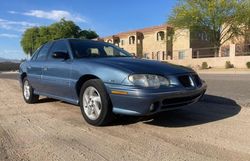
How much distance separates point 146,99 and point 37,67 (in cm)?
357

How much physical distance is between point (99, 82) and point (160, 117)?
1338 millimetres

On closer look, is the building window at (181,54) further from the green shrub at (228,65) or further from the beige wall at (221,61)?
the green shrub at (228,65)

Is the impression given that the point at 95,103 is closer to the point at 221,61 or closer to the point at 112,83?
the point at 112,83

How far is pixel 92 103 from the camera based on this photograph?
5367 millimetres

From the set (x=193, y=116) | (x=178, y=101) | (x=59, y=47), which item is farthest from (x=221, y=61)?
(x=178, y=101)

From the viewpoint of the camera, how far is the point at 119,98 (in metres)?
4.85

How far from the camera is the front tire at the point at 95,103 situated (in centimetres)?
505

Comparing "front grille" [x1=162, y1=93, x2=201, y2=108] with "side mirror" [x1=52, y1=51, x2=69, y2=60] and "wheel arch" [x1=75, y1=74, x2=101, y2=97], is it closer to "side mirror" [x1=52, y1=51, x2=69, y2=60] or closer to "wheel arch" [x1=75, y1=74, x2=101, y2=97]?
"wheel arch" [x1=75, y1=74, x2=101, y2=97]

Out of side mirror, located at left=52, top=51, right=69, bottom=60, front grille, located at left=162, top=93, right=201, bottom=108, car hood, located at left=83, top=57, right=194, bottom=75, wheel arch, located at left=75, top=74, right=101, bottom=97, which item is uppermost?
side mirror, located at left=52, top=51, right=69, bottom=60

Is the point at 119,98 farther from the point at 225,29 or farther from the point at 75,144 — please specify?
the point at 225,29

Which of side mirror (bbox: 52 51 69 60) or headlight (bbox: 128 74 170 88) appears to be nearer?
headlight (bbox: 128 74 170 88)

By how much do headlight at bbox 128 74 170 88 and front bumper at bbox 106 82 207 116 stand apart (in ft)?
0.34

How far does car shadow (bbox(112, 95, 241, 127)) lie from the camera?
537 cm

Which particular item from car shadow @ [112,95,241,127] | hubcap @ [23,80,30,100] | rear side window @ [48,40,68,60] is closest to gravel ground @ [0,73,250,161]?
car shadow @ [112,95,241,127]
